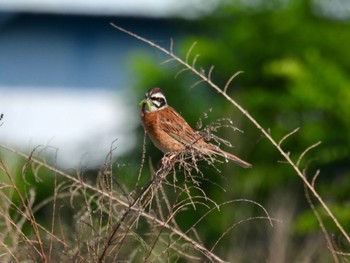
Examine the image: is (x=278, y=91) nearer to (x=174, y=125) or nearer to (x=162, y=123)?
(x=162, y=123)

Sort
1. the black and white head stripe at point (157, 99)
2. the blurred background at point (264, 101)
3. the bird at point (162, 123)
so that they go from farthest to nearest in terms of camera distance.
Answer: the blurred background at point (264, 101) → the black and white head stripe at point (157, 99) → the bird at point (162, 123)

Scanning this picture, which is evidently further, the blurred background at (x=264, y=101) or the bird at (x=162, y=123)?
the blurred background at (x=264, y=101)

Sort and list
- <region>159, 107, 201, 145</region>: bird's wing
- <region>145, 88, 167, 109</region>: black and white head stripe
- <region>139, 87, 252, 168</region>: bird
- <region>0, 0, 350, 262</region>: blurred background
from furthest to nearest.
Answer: <region>0, 0, 350, 262</region>: blurred background < <region>145, 88, 167, 109</region>: black and white head stripe < <region>139, 87, 252, 168</region>: bird < <region>159, 107, 201, 145</region>: bird's wing

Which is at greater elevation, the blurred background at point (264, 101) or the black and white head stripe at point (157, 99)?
the black and white head stripe at point (157, 99)

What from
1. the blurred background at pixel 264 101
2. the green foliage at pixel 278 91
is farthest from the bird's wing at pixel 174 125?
the green foliage at pixel 278 91

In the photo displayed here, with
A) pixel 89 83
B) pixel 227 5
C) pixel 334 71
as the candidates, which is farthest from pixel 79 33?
pixel 334 71

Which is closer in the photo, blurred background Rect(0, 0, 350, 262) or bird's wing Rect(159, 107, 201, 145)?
bird's wing Rect(159, 107, 201, 145)

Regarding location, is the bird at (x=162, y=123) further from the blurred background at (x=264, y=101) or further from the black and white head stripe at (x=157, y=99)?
the blurred background at (x=264, y=101)

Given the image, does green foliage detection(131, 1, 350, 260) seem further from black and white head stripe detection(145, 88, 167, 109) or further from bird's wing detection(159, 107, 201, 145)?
bird's wing detection(159, 107, 201, 145)

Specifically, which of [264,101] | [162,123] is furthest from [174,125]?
[264,101]

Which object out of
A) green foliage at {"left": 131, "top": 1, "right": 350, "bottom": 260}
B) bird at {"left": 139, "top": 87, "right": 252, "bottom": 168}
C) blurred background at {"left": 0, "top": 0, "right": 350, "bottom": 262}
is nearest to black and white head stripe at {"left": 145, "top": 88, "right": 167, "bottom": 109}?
bird at {"left": 139, "top": 87, "right": 252, "bottom": 168}

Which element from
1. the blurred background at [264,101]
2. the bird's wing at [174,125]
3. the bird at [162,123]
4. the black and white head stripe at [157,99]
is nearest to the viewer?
the bird's wing at [174,125]

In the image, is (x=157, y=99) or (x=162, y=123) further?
(x=157, y=99)

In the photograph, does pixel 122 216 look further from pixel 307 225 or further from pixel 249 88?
pixel 249 88
